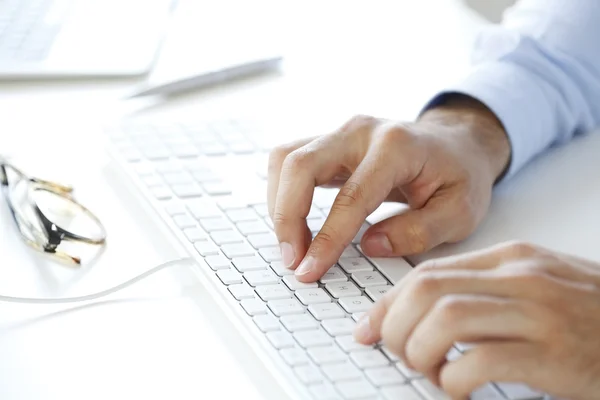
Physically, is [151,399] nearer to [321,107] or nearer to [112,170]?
[112,170]

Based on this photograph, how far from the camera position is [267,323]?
0.61 meters

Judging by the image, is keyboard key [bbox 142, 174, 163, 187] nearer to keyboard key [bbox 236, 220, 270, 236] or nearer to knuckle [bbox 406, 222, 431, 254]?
keyboard key [bbox 236, 220, 270, 236]

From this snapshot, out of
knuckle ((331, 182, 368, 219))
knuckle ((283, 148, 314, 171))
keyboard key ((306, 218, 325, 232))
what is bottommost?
keyboard key ((306, 218, 325, 232))

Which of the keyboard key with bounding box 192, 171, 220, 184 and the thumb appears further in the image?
the keyboard key with bounding box 192, 171, 220, 184

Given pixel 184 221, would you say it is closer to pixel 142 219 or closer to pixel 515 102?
pixel 142 219

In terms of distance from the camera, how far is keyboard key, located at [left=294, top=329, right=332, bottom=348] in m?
0.58

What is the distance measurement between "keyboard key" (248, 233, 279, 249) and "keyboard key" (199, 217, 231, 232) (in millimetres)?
26

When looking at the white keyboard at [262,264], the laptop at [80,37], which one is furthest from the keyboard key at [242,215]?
the laptop at [80,37]

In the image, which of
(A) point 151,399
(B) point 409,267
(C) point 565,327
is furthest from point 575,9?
(A) point 151,399

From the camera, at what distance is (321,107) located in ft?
3.26

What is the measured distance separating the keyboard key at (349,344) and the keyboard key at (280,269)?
0.09m

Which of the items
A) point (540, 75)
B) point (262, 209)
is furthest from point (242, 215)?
point (540, 75)

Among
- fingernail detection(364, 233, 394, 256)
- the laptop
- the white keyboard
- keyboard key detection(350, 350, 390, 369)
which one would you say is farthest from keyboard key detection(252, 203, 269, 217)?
the laptop

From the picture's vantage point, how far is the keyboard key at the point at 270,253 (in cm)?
69
